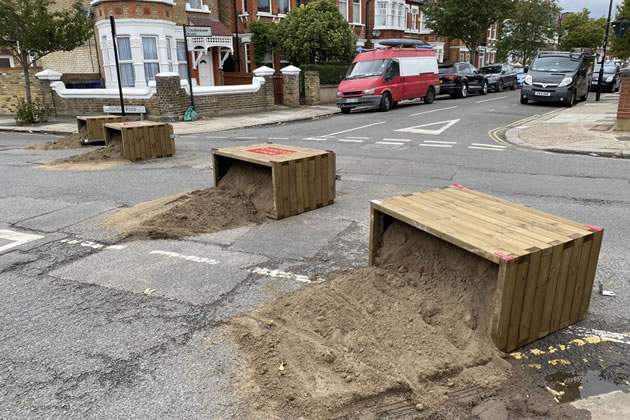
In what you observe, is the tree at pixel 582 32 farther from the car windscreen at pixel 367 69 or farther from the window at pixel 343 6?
the car windscreen at pixel 367 69

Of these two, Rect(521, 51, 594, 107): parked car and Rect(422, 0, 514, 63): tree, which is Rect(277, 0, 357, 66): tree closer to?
Rect(521, 51, 594, 107): parked car

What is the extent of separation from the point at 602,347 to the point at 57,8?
31.7m

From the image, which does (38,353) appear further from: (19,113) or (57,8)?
(57,8)

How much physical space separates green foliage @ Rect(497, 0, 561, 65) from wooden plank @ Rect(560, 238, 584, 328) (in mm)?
45973

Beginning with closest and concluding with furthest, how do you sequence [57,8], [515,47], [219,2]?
1. [57,8]
2. [219,2]
3. [515,47]

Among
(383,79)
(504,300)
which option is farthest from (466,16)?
(504,300)

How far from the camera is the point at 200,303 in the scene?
415 centimetres

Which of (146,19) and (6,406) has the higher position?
(146,19)

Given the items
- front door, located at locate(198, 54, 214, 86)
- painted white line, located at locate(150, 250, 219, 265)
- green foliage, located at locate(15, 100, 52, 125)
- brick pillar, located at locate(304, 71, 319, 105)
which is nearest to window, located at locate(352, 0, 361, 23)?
front door, located at locate(198, 54, 214, 86)

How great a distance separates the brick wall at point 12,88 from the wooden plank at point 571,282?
23781 millimetres

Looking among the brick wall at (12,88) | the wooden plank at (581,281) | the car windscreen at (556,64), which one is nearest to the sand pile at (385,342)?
the wooden plank at (581,281)

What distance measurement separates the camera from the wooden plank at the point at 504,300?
306cm

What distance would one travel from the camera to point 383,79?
2111 centimetres

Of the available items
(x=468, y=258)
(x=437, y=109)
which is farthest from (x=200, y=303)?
(x=437, y=109)
